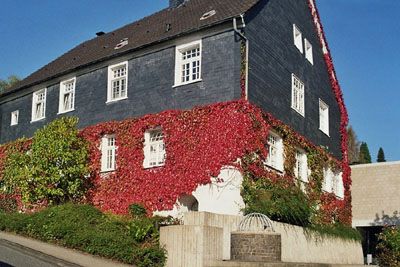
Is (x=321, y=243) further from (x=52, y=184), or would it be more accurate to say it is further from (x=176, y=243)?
(x=52, y=184)

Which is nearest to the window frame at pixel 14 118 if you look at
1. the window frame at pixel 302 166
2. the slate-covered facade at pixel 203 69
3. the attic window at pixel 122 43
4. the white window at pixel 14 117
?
the white window at pixel 14 117

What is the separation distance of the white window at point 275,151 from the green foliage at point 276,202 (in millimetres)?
1835

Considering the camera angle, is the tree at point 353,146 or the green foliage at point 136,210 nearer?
the green foliage at point 136,210

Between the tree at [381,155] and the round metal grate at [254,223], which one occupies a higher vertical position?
the tree at [381,155]

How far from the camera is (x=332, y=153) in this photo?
104 ft

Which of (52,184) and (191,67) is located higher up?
(191,67)

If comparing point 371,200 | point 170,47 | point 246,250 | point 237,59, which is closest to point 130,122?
point 170,47

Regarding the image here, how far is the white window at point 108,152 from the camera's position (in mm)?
26812

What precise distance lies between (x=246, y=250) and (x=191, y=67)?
10.3 meters

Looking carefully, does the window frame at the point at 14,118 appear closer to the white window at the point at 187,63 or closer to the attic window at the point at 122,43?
the attic window at the point at 122,43

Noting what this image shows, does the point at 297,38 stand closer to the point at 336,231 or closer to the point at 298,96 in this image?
the point at 298,96

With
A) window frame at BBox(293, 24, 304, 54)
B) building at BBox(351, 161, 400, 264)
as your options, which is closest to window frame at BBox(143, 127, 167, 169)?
window frame at BBox(293, 24, 304, 54)

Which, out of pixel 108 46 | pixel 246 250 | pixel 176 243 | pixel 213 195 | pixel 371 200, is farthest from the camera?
pixel 371 200

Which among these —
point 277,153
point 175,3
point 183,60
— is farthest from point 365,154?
point 183,60
